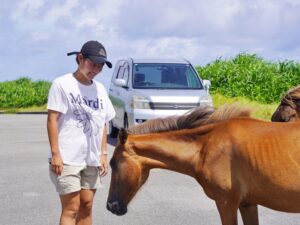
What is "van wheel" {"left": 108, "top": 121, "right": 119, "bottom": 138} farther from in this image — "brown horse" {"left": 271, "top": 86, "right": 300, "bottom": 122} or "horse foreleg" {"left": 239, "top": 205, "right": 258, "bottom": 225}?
"horse foreleg" {"left": 239, "top": 205, "right": 258, "bottom": 225}

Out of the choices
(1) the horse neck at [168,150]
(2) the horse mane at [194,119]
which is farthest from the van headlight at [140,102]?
(1) the horse neck at [168,150]

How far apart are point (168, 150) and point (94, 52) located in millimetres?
1208

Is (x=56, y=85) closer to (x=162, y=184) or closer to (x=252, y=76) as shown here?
(x=162, y=184)

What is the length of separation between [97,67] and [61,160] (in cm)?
90

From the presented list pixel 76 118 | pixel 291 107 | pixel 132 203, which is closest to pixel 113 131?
pixel 132 203

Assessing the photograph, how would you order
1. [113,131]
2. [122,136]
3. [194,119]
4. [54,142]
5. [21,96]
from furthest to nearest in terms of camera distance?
[21,96], [113,131], [194,119], [122,136], [54,142]

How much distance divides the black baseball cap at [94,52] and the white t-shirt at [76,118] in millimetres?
270

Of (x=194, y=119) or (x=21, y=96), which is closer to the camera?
(x=194, y=119)

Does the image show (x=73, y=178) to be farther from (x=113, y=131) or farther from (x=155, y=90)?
(x=113, y=131)

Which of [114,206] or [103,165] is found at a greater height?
[103,165]

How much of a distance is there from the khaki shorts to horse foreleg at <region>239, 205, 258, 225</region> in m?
1.46

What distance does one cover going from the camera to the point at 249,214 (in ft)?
20.0

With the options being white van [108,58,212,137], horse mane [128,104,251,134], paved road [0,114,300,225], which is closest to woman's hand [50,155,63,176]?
horse mane [128,104,251,134]

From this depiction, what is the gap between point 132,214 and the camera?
8.38 meters
